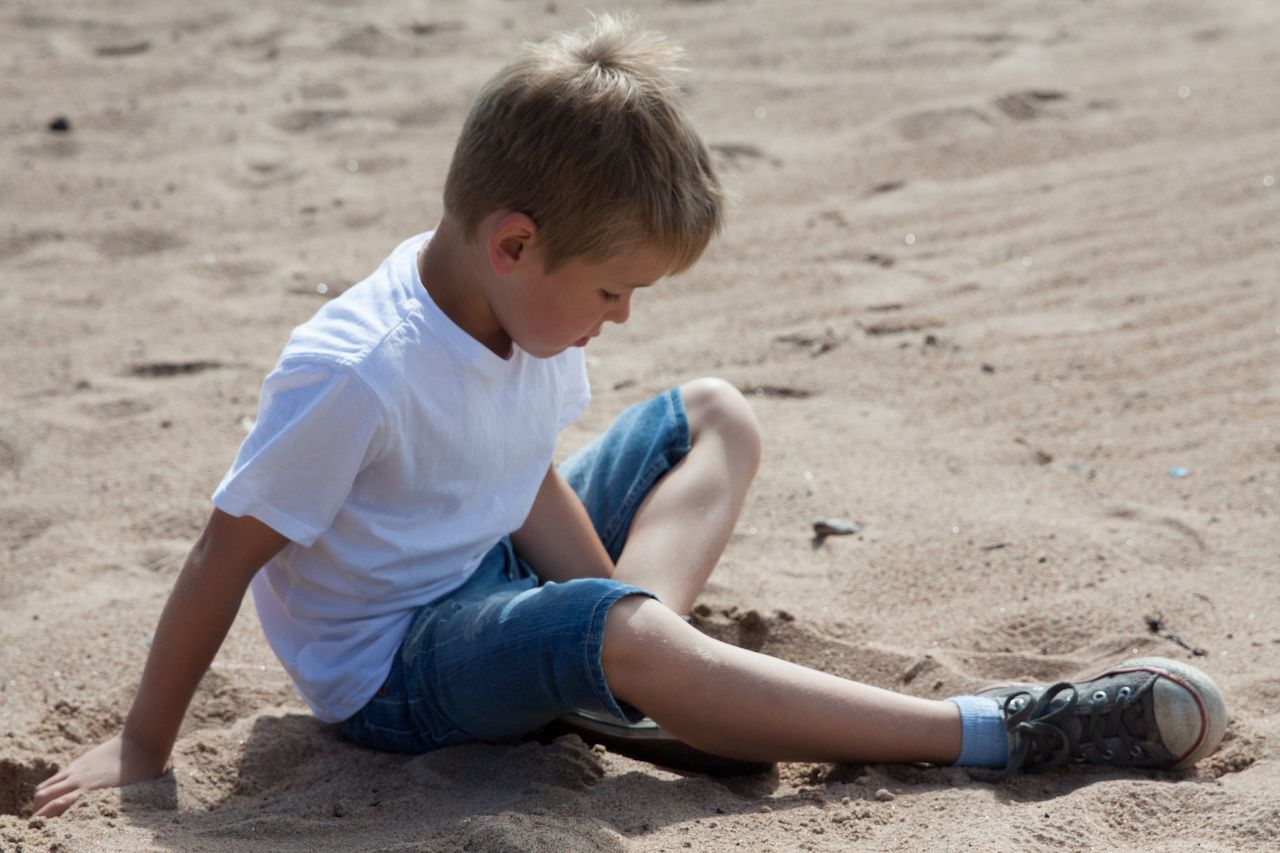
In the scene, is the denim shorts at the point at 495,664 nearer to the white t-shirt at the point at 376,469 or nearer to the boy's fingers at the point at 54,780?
the white t-shirt at the point at 376,469

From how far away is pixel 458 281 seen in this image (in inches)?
84.4

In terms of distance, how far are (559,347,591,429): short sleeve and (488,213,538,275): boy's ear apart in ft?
1.04

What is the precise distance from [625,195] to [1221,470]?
1611mm

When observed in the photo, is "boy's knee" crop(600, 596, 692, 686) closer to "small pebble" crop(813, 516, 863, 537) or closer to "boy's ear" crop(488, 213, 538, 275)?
"boy's ear" crop(488, 213, 538, 275)

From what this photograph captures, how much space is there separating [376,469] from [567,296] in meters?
0.37

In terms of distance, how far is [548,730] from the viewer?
2.25 meters

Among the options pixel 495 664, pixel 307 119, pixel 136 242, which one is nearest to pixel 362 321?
pixel 495 664

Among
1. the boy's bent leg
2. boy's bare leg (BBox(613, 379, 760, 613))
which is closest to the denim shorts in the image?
the boy's bent leg

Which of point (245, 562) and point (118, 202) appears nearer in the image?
point (245, 562)

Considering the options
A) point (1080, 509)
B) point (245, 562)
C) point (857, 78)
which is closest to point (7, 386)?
point (245, 562)

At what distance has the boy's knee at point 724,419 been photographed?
8.51ft

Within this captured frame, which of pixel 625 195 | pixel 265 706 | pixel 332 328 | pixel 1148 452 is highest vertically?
pixel 625 195

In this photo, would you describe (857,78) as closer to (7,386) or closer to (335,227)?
(335,227)

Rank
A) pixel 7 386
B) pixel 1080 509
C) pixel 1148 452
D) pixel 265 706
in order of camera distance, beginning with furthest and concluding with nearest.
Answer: pixel 7 386
pixel 1148 452
pixel 1080 509
pixel 265 706
